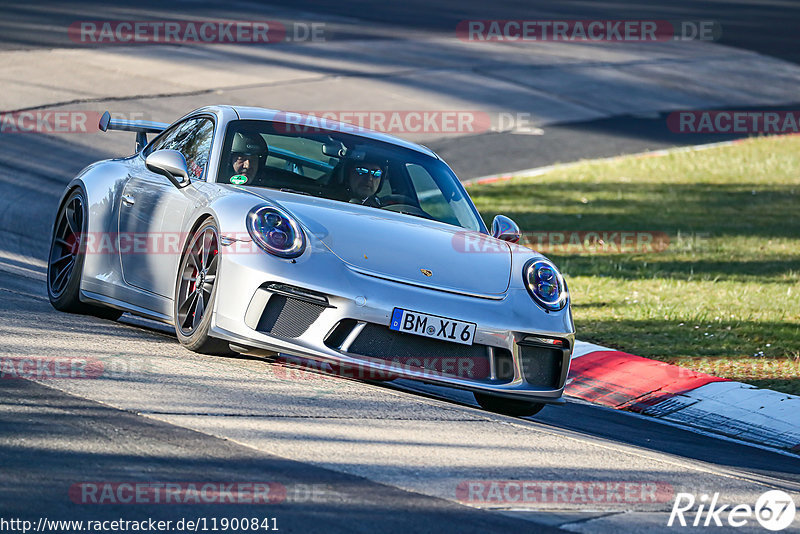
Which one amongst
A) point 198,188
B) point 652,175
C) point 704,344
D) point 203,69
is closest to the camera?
point 198,188

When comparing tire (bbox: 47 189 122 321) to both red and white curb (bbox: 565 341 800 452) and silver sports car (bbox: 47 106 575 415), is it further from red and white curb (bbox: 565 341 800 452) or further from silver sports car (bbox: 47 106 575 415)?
red and white curb (bbox: 565 341 800 452)

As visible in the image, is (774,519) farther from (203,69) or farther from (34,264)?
(203,69)

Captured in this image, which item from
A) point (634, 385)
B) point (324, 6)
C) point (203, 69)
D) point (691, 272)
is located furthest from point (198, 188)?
point (324, 6)

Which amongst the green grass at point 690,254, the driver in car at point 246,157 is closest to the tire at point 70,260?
the driver in car at point 246,157

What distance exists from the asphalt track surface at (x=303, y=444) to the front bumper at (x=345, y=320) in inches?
7.0

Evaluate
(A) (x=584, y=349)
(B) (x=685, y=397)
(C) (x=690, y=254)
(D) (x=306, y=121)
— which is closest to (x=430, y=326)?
(D) (x=306, y=121)

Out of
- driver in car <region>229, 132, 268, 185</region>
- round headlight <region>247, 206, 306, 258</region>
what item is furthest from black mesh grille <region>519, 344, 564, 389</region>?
driver in car <region>229, 132, 268, 185</region>

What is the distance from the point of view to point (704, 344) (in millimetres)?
9953

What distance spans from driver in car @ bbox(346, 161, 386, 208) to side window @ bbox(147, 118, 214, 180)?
87 cm

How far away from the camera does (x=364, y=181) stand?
7500mm

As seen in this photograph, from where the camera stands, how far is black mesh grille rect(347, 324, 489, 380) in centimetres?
622

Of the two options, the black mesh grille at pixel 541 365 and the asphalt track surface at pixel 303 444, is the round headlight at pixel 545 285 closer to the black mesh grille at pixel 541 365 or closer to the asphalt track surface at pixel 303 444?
Result: the black mesh grille at pixel 541 365

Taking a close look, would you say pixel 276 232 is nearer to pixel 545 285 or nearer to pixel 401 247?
pixel 401 247

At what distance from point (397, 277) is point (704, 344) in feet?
14.3
